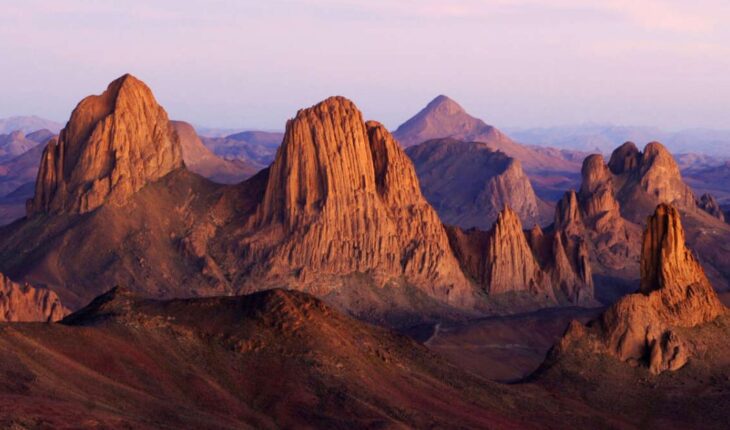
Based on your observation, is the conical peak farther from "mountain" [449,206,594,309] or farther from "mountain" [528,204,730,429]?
"mountain" [528,204,730,429]

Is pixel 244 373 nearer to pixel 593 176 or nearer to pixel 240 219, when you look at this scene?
pixel 240 219

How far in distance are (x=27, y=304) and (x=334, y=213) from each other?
136ft

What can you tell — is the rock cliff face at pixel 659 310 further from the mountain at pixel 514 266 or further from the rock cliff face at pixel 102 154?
the rock cliff face at pixel 102 154

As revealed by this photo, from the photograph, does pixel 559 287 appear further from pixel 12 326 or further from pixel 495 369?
pixel 12 326

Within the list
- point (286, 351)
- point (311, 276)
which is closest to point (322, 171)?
point (311, 276)

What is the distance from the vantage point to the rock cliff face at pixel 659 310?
333ft

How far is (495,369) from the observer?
126625 millimetres

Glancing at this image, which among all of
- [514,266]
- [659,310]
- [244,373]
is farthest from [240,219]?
[244,373]

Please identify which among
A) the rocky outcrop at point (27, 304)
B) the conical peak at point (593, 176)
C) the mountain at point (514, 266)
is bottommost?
the mountain at point (514, 266)

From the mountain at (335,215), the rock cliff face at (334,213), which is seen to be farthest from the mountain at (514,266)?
the rock cliff face at (334,213)

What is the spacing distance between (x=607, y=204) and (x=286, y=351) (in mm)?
110260

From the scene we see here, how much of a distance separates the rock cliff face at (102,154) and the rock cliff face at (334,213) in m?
12.1

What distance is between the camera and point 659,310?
342 ft


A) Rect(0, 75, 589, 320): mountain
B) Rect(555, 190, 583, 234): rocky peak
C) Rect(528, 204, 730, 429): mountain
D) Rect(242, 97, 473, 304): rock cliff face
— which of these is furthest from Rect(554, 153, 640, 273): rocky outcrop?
Rect(528, 204, 730, 429): mountain
